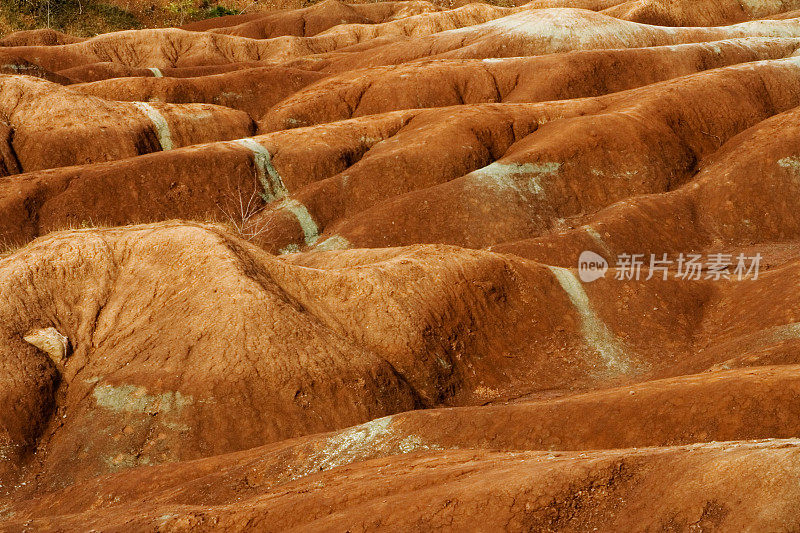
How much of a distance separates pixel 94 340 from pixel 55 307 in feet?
3.14

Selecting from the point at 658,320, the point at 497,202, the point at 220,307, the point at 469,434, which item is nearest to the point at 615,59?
the point at 497,202

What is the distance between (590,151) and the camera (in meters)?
30.4

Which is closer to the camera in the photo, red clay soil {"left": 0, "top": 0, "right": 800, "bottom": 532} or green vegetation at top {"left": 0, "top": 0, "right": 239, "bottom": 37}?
red clay soil {"left": 0, "top": 0, "right": 800, "bottom": 532}

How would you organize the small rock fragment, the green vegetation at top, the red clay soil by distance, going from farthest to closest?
the green vegetation at top, the small rock fragment, the red clay soil

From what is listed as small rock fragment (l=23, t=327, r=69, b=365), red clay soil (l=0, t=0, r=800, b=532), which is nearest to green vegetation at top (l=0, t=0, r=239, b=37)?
red clay soil (l=0, t=0, r=800, b=532)

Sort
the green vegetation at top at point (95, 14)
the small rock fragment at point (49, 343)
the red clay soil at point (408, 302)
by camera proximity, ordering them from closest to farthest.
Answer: the red clay soil at point (408, 302), the small rock fragment at point (49, 343), the green vegetation at top at point (95, 14)

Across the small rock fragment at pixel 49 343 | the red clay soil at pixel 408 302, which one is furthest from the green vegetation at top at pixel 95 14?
the small rock fragment at pixel 49 343

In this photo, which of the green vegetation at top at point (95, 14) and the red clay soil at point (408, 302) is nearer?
the red clay soil at point (408, 302)

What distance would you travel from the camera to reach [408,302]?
1833 cm

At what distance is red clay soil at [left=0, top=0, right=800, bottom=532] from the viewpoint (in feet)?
31.5

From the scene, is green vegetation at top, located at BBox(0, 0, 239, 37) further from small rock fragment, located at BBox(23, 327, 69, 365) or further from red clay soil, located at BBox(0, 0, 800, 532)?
small rock fragment, located at BBox(23, 327, 69, 365)

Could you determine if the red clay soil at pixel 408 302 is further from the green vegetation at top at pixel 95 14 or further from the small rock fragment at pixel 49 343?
the green vegetation at top at pixel 95 14

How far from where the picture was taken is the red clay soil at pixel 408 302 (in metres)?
9.60

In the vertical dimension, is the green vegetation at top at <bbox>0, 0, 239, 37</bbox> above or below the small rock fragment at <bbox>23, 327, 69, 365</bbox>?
above
